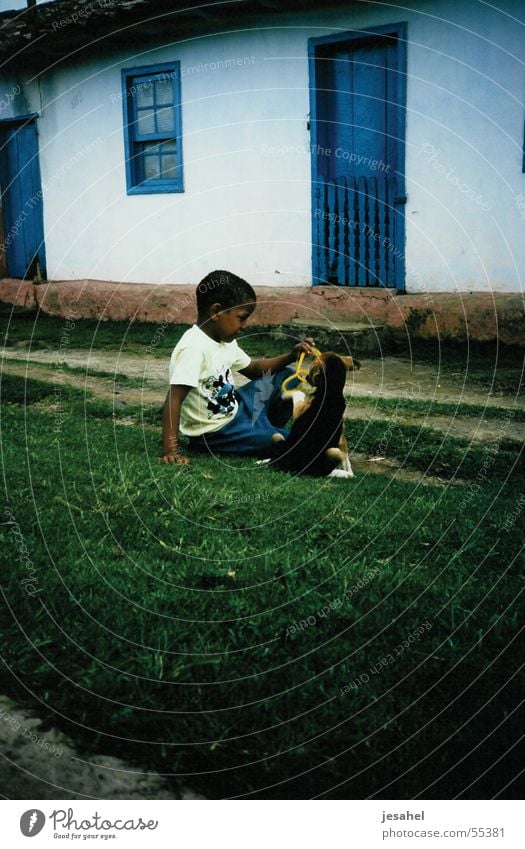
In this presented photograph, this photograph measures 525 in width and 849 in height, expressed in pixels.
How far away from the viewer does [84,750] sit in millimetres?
2105

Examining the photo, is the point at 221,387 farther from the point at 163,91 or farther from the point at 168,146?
the point at 163,91

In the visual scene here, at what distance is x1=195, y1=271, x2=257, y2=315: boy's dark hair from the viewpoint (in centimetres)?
444

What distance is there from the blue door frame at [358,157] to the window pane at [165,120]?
6.59 ft

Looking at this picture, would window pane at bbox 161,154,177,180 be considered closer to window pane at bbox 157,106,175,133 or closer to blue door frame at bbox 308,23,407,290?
window pane at bbox 157,106,175,133

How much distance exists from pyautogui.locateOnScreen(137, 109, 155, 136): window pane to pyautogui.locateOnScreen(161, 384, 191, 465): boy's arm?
7053 millimetres

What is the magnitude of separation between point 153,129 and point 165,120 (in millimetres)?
215

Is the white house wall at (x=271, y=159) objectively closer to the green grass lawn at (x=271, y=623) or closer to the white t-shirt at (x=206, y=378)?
the white t-shirt at (x=206, y=378)

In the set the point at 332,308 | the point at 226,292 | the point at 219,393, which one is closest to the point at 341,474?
the point at 219,393

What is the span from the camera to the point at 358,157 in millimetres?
9117

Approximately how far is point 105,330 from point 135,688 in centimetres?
817

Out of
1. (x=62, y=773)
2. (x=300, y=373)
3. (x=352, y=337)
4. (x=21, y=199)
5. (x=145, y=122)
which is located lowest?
(x=62, y=773)

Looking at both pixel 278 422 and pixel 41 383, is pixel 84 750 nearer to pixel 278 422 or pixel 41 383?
pixel 278 422

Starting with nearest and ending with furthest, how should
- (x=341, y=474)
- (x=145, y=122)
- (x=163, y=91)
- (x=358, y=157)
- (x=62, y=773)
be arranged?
(x=62, y=773), (x=341, y=474), (x=358, y=157), (x=163, y=91), (x=145, y=122)

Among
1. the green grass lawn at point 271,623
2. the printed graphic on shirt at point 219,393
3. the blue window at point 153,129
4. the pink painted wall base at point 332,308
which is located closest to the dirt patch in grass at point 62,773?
the green grass lawn at point 271,623
